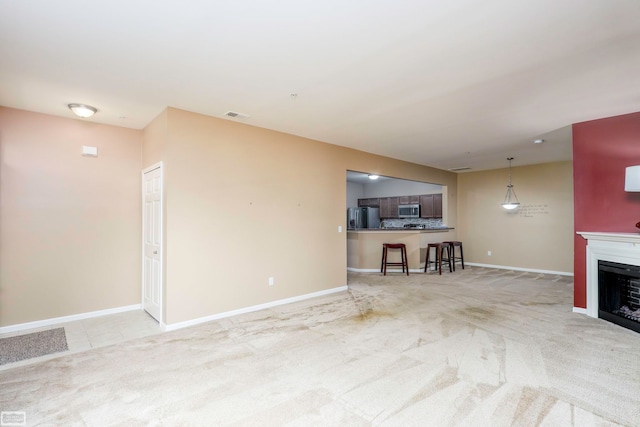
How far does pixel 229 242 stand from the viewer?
168 inches

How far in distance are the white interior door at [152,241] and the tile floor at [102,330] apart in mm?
173

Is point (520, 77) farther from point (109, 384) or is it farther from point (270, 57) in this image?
point (109, 384)

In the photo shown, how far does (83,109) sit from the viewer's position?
3.67 m

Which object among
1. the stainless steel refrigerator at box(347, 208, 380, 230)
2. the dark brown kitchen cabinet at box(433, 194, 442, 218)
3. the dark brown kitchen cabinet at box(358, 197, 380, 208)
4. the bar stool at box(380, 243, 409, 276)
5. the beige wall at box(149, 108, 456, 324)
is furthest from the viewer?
the dark brown kitchen cabinet at box(358, 197, 380, 208)

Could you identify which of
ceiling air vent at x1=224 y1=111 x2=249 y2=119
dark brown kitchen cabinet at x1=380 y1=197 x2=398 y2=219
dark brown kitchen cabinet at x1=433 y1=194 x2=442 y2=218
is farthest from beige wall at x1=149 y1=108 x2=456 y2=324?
dark brown kitchen cabinet at x1=380 y1=197 x2=398 y2=219

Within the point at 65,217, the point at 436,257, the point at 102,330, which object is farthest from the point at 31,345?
the point at 436,257

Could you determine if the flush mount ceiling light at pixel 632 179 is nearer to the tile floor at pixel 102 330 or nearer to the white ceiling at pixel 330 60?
the white ceiling at pixel 330 60

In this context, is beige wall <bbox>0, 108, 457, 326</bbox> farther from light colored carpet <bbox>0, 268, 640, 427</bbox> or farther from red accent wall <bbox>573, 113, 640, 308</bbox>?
red accent wall <bbox>573, 113, 640, 308</bbox>

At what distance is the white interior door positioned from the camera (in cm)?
398

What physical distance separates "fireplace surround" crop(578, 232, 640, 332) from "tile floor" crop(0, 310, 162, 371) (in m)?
5.49

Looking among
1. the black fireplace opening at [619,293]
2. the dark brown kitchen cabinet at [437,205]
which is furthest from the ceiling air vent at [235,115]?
the dark brown kitchen cabinet at [437,205]

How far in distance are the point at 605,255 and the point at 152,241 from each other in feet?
19.3

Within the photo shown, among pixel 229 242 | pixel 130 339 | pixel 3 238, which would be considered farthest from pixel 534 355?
pixel 3 238

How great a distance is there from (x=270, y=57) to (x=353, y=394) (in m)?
2.75
